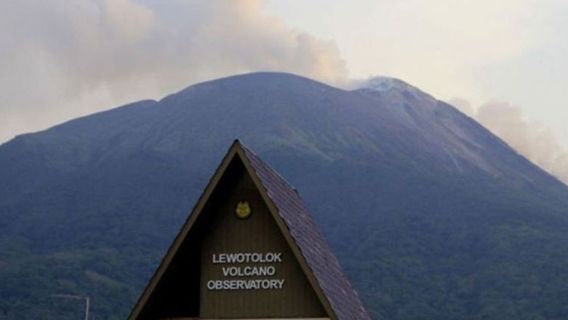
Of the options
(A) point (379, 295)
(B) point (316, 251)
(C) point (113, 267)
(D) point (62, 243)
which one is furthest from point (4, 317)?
(B) point (316, 251)

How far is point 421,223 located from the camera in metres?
164

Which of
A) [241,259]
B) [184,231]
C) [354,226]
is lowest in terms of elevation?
[241,259]

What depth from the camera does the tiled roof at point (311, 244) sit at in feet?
44.9

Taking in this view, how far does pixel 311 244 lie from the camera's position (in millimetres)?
14609

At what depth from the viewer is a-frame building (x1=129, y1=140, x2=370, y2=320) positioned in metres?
13.8

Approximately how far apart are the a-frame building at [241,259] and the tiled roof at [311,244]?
0.11 ft

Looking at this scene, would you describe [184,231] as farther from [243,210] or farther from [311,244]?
[311,244]

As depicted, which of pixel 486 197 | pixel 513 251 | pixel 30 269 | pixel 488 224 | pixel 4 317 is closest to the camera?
pixel 4 317

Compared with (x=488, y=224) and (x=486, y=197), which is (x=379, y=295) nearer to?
(x=488, y=224)

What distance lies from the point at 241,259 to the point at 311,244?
103 cm

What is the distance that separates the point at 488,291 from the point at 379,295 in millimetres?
16625

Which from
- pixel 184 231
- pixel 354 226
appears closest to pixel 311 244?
pixel 184 231

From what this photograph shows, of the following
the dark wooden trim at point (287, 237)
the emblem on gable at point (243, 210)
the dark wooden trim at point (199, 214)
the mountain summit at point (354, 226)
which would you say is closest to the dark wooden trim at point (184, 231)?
the dark wooden trim at point (199, 214)

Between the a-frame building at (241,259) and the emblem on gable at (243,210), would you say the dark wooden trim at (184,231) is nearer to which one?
the a-frame building at (241,259)
